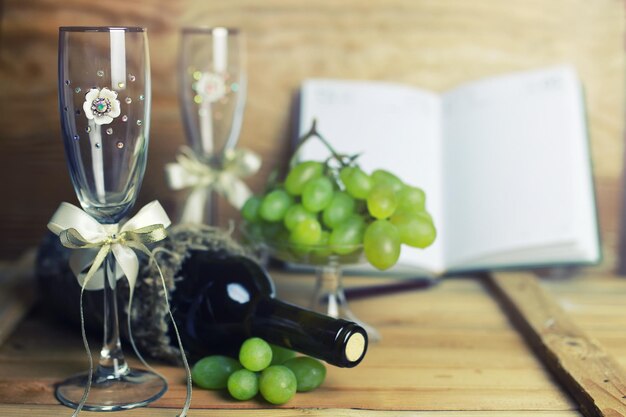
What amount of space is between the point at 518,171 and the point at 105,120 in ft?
2.40

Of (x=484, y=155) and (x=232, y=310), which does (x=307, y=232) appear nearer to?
(x=232, y=310)

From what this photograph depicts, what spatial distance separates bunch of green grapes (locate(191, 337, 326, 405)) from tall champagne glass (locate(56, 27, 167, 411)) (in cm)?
5

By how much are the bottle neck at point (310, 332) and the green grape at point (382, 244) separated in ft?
0.39

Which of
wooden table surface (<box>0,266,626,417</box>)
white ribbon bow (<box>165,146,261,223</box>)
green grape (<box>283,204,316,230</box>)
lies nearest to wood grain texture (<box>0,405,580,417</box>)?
wooden table surface (<box>0,266,626,417</box>)

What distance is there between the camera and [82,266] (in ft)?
2.87

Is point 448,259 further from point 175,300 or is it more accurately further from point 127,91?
point 127,91

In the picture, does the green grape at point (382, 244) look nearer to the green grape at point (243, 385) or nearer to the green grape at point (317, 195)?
the green grape at point (317, 195)

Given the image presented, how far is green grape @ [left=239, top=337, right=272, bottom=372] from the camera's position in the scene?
83cm

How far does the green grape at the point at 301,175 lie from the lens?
98cm

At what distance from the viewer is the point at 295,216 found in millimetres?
955

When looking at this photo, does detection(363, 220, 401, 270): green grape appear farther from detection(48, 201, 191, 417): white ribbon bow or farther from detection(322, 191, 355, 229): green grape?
detection(48, 201, 191, 417): white ribbon bow

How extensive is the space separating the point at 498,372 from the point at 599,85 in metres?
0.66

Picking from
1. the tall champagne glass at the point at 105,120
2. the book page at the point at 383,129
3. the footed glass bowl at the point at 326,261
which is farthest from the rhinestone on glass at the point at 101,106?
the book page at the point at 383,129

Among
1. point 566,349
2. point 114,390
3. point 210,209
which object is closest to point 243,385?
point 114,390
